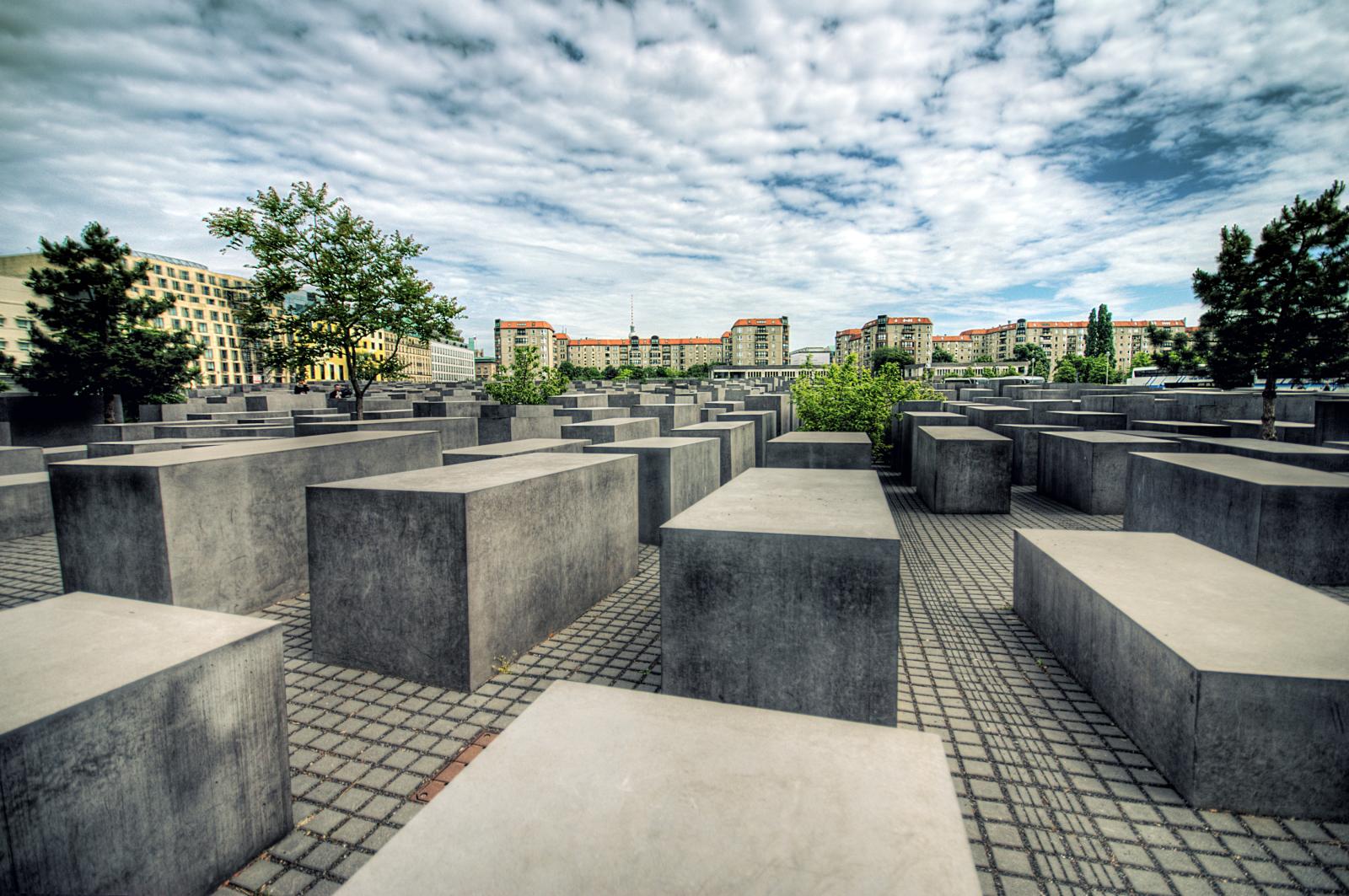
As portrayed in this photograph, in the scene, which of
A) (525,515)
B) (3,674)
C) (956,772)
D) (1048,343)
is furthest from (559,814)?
(1048,343)

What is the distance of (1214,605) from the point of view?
390 centimetres

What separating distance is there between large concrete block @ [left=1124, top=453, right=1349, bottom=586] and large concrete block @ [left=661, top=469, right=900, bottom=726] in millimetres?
5260

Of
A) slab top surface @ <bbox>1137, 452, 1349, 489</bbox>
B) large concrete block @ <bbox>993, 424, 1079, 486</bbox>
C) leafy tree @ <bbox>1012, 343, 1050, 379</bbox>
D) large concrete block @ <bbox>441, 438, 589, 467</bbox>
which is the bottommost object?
large concrete block @ <bbox>993, 424, 1079, 486</bbox>

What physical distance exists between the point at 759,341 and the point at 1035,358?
63.8 m

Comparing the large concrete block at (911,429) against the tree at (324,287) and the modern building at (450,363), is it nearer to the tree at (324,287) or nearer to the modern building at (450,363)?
the tree at (324,287)

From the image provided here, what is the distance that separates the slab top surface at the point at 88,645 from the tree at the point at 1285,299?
1782cm

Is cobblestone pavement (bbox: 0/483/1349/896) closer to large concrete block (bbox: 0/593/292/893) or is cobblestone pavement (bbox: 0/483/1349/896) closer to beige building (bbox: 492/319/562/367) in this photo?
large concrete block (bbox: 0/593/292/893)

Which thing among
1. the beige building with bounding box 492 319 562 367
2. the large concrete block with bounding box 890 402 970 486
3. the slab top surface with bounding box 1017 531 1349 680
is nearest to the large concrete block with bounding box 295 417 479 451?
the slab top surface with bounding box 1017 531 1349 680

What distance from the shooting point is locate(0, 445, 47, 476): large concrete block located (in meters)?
10.7

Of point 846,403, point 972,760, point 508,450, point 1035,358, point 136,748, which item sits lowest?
point 972,760

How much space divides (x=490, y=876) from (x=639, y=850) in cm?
34

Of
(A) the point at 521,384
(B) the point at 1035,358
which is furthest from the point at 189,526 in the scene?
(B) the point at 1035,358

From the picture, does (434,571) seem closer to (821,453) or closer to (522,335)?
(821,453)

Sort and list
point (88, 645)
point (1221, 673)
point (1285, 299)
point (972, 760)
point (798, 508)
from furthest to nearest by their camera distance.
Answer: point (1285, 299) → point (798, 508) → point (972, 760) → point (1221, 673) → point (88, 645)
